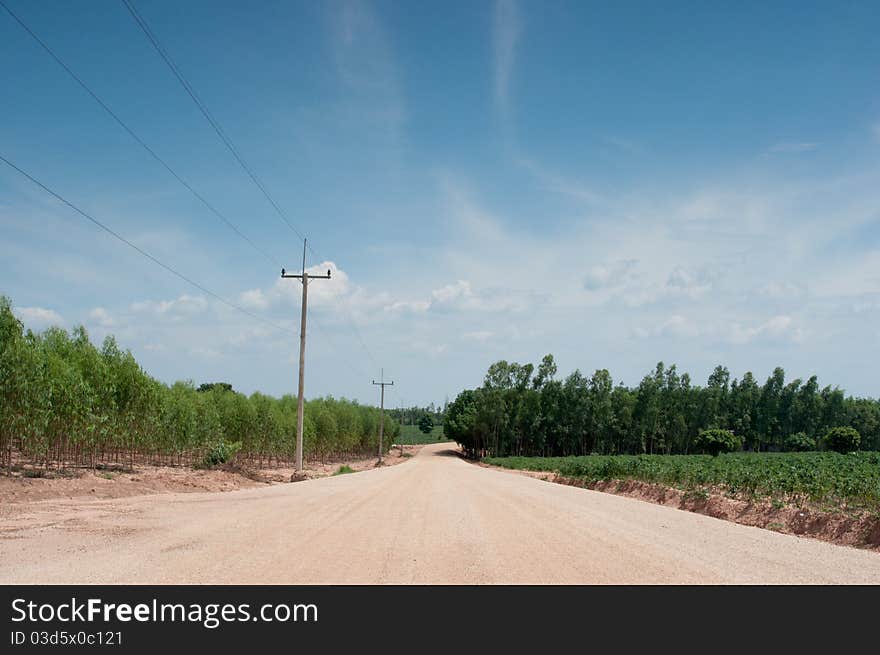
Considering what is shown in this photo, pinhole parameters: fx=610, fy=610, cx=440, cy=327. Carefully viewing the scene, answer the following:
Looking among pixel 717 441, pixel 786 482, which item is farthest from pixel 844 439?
pixel 786 482

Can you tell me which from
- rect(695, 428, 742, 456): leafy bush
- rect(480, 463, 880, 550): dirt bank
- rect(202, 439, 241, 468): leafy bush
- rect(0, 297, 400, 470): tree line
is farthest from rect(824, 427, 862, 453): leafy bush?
rect(202, 439, 241, 468): leafy bush

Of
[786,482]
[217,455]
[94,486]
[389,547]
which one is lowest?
[217,455]

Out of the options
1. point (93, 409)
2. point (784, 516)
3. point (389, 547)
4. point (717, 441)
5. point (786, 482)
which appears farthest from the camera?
point (717, 441)

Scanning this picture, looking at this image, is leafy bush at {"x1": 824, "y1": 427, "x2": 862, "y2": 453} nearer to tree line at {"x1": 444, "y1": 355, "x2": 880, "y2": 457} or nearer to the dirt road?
tree line at {"x1": 444, "y1": 355, "x2": 880, "y2": 457}

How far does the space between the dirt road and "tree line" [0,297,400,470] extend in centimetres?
769

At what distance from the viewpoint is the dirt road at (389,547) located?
815 centimetres

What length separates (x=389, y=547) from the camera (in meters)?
10.1

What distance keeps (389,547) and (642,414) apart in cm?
9016

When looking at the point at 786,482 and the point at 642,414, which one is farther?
the point at 642,414

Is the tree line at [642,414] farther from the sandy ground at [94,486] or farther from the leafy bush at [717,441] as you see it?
the sandy ground at [94,486]

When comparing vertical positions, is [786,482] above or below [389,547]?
above

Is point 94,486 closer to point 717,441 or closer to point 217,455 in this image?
point 217,455

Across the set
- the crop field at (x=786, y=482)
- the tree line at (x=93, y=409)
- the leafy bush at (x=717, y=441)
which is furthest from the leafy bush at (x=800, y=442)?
the tree line at (x=93, y=409)
